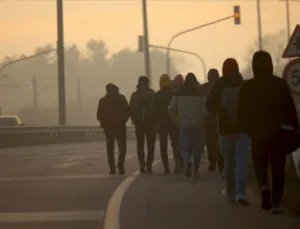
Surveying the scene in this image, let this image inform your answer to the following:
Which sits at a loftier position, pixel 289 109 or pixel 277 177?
pixel 289 109

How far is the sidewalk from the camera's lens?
10.3 metres

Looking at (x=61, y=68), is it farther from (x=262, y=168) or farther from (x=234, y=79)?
(x=262, y=168)

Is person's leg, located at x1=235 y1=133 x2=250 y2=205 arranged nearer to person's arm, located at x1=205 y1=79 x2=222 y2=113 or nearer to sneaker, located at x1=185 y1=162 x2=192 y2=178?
person's arm, located at x1=205 y1=79 x2=222 y2=113

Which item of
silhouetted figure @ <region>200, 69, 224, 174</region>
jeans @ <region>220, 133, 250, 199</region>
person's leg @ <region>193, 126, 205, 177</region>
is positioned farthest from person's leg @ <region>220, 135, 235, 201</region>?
silhouetted figure @ <region>200, 69, 224, 174</region>

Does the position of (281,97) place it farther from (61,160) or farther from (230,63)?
(61,160)

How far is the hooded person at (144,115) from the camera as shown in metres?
19.2

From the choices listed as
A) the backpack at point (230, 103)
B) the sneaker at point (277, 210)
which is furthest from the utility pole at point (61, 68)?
the sneaker at point (277, 210)

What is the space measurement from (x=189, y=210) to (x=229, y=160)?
41.1 inches

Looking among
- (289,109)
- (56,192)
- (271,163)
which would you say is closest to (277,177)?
(271,163)

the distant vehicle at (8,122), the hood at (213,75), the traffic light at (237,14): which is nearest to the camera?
the hood at (213,75)

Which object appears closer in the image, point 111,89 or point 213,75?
point 213,75

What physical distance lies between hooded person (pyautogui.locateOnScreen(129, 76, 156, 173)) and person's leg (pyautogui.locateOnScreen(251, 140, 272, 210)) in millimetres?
7916

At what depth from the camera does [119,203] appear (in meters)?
12.9

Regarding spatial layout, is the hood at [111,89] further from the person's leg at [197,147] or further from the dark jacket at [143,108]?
the person's leg at [197,147]
